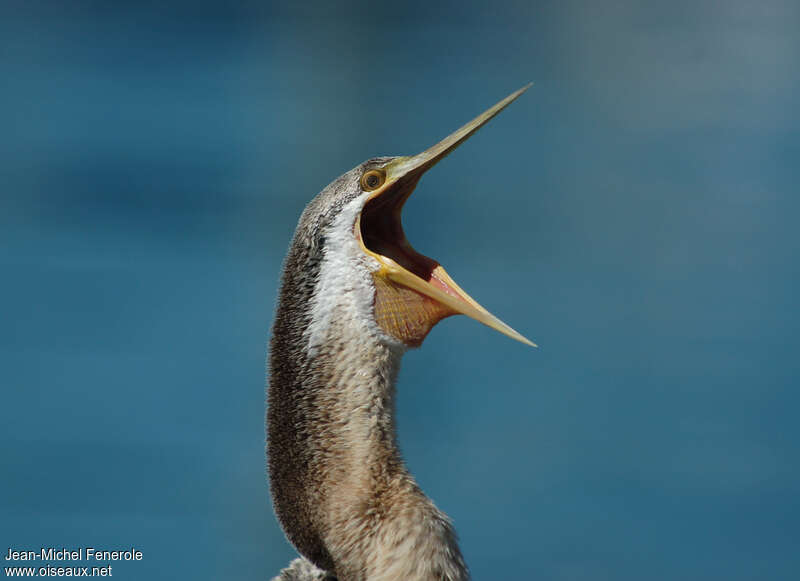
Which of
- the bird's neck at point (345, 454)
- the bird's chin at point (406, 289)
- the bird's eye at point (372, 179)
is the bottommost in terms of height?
the bird's neck at point (345, 454)

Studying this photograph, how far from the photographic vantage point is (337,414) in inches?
44.8

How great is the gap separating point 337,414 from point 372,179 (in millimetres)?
327

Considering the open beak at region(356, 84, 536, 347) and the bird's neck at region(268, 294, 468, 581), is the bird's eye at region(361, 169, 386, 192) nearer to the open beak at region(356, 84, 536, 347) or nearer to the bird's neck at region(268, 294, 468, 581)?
the open beak at region(356, 84, 536, 347)

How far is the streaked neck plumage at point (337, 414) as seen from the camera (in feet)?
3.66

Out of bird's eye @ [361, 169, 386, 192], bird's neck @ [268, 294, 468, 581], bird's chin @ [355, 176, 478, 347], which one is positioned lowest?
bird's neck @ [268, 294, 468, 581]

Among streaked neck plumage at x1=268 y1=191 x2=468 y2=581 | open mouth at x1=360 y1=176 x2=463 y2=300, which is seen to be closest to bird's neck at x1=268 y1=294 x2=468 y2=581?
streaked neck plumage at x1=268 y1=191 x2=468 y2=581

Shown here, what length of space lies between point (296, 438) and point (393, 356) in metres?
0.17

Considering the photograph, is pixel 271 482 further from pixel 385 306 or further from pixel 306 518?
pixel 385 306

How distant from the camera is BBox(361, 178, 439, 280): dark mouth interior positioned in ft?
4.07

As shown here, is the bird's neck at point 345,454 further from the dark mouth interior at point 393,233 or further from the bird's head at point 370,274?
the dark mouth interior at point 393,233

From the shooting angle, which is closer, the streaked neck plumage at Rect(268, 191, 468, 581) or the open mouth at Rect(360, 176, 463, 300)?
the streaked neck plumage at Rect(268, 191, 468, 581)

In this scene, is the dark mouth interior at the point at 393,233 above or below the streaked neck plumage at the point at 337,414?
above

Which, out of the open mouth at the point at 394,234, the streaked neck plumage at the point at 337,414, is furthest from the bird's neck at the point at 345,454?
the open mouth at the point at 394,234

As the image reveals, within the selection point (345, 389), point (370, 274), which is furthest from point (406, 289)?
point (345, 389)
